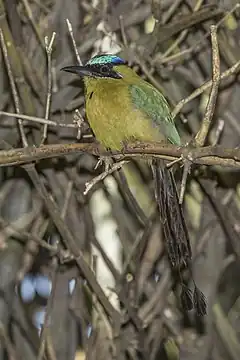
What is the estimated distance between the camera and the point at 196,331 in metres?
2.53

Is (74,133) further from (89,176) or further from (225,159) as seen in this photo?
(225,159)

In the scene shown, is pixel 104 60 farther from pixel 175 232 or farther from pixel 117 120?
pixel 175 232

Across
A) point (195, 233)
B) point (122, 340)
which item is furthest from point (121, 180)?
point (122, 340)

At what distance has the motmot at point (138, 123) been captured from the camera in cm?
205

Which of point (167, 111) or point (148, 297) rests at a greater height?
point (167, 111)

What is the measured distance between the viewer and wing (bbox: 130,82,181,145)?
7.05ft

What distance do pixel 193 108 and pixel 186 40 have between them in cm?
24

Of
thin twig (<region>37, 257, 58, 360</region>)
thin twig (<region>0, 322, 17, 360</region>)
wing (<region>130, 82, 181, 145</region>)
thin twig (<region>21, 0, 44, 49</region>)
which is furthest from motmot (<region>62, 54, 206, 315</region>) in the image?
thin twig (<region>0, 322, 17, 360</region>)

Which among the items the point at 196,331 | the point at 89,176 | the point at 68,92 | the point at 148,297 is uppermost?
the point at 68,92

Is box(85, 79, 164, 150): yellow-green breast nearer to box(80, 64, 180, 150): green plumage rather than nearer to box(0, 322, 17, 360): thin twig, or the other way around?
box(80, 64, 180, 150): green plumage

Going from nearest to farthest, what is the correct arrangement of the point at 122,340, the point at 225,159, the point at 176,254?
1. the point at 225,159
2. the point at 176,254
3. the point at 122,340

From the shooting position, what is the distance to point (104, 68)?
226 centimetres

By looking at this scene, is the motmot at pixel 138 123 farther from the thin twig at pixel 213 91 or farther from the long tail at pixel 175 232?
the thin twig at pixel 213 91

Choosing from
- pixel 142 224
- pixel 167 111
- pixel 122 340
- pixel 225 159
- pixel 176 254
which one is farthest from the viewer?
pixel 142 224
